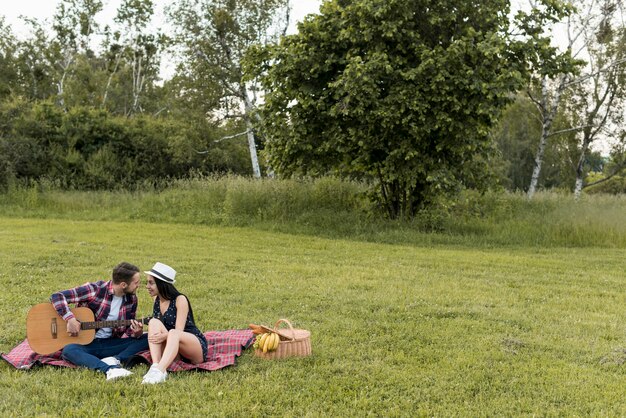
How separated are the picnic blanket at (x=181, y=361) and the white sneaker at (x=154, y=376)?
0.28 meters

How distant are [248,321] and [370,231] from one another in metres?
9.11

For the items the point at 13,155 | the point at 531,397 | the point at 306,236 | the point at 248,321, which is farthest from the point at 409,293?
the point at 13,155

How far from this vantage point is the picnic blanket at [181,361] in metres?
5.42

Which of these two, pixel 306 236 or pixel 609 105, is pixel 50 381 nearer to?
pixel 306 236

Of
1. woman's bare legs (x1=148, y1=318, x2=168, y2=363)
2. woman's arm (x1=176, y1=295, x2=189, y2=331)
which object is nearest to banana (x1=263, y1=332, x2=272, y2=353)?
woman's arm (x1=176, y1=295, x2=189, y2=331)

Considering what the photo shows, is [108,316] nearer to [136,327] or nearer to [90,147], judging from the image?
[136,327]

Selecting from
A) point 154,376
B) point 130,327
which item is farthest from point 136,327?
point 154,376

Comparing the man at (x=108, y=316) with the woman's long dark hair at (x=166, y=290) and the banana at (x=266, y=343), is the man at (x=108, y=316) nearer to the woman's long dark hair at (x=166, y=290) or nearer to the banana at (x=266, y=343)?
the woman's long dark hair at (x=166, y=290)

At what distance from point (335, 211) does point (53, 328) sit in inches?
499

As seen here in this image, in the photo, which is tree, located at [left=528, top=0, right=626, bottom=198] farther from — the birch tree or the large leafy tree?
the birch tree

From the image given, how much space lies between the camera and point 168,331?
5555 millimetres

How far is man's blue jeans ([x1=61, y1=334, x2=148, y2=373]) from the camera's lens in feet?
17.6

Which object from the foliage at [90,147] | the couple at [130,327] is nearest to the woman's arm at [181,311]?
the couple at [130,327]

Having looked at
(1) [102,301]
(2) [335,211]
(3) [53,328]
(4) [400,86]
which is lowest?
(3) [53,328]
